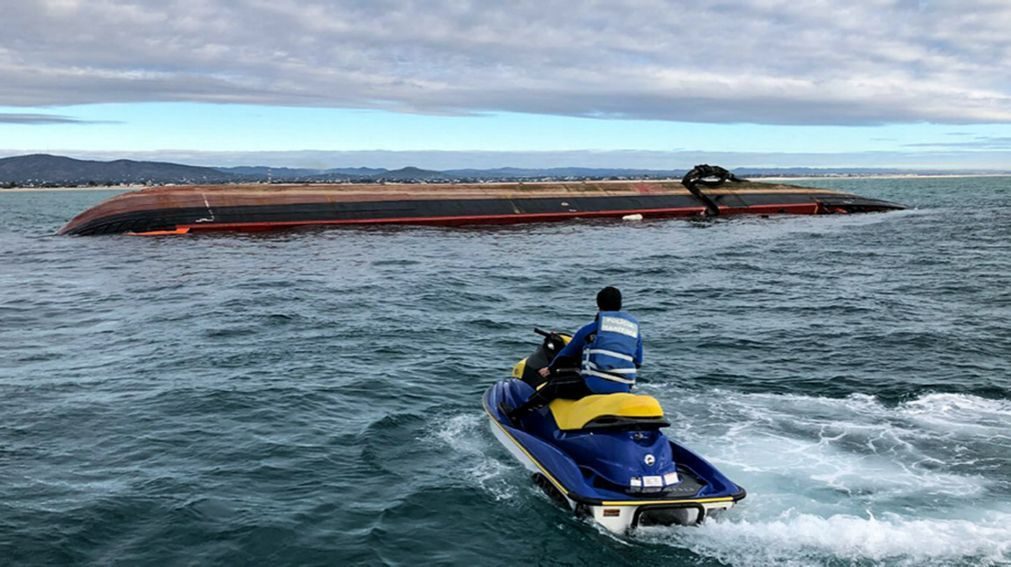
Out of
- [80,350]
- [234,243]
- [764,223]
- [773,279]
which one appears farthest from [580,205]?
[80,350]

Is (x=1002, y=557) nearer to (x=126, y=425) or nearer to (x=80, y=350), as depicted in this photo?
(x=126, y=425)

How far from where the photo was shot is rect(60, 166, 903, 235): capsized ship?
174 ft

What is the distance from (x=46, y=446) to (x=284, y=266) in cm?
2276

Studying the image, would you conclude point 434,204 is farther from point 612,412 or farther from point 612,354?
point 612,412

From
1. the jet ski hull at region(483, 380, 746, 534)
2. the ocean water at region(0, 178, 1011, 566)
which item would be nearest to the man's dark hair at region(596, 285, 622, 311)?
the jet ski hull at region(483, 380, 746, 534)

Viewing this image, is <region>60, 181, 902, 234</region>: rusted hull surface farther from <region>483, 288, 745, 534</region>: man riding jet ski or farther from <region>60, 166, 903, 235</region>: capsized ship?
<region>483, 288, 745, 534</region>: man riding jet ski

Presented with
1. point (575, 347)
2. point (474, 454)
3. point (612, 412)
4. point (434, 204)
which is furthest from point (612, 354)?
point (434, 204)

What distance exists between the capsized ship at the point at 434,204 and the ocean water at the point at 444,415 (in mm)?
21602

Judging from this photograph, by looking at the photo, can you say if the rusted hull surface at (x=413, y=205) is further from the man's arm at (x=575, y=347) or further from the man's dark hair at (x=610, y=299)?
the man's dark hair at (x=610, y=299)

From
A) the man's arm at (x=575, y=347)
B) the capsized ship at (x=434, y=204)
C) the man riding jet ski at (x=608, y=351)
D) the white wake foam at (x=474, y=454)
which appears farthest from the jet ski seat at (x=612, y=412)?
the capsized ship at (x=434, y=204)

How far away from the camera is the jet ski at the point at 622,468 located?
8875mm

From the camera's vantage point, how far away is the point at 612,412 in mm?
9500

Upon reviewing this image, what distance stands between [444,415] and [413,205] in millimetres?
47238

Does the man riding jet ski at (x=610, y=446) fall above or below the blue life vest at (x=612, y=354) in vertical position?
below
